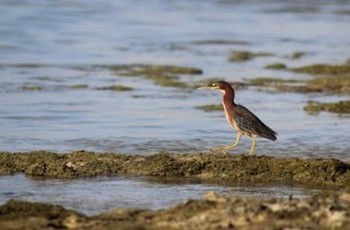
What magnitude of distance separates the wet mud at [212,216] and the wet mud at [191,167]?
3.18 m

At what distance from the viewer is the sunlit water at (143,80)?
59.9 ft

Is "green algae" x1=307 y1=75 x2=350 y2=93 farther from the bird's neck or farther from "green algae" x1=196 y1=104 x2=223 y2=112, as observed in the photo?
the bird's neck

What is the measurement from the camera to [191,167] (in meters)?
15.4

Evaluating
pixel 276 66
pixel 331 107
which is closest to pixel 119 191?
pixel 331 107

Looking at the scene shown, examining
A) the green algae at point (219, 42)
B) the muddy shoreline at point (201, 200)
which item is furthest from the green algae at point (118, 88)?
the green algae at point (219, 42)

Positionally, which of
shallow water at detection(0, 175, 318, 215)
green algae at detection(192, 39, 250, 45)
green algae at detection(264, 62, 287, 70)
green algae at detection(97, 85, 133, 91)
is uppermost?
green algae at detection(192, 39, 250, 45)

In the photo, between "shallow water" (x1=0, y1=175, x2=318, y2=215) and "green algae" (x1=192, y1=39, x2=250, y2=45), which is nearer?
"shallow water" (x1=0, y1=175, x2=318, y2=215)

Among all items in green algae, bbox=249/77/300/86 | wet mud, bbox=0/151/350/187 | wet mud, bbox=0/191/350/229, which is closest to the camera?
wet mud, bbox=0/191/350/229

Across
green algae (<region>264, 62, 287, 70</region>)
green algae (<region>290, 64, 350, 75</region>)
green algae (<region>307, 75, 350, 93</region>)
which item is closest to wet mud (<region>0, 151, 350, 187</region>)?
green algae (<region>307, 75, 350, 93</region>)

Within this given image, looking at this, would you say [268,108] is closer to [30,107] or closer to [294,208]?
[30,107]

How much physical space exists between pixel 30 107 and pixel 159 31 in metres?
18.9

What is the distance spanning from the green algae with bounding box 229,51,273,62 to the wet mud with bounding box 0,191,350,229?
20.5 m

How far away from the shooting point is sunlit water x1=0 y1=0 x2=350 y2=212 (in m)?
18.3

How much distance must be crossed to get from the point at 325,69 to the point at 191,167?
14840 mm
